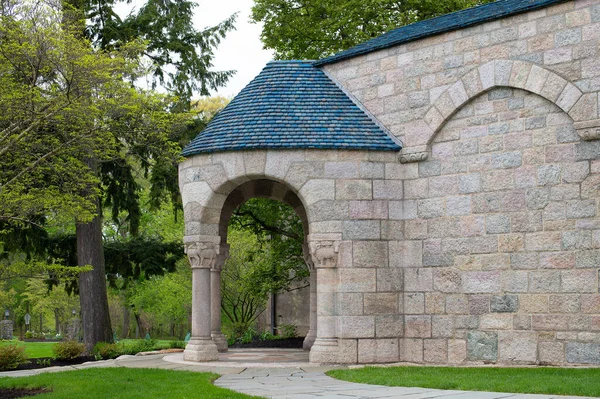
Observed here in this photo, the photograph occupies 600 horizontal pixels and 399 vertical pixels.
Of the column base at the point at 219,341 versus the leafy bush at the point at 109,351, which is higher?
the column base at the point at 219,341

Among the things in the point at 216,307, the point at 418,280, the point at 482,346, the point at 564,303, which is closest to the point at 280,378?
the point at 418,280

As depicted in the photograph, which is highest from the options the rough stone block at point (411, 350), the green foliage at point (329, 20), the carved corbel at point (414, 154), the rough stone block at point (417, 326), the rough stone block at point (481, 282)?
the green foliage at point (329, 20)

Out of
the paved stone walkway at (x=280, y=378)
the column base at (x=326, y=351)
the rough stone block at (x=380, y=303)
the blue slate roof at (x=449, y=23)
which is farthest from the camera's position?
the rough stone block at (x=380, y=303)

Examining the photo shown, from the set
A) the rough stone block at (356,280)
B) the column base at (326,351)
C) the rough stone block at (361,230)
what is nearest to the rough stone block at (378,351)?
the column base at (326,351)

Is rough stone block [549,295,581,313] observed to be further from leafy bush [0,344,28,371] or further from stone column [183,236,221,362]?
leafy bush [0,344,28,371]

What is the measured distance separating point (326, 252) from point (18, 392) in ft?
18.0

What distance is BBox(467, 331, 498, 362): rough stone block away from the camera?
1270 centimetres

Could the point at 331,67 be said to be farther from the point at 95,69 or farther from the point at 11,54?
the point at 11,54

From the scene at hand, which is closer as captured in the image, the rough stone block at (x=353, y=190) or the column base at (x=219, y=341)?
the rough stone block at (x=353, y=190)

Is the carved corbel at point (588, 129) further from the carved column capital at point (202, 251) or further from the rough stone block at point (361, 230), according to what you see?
the carved column capital at point (202, 251)

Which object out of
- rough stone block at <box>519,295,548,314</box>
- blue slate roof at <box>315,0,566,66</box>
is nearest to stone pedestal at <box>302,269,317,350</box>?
blue slate roof at <box>315,0,566,66</box>

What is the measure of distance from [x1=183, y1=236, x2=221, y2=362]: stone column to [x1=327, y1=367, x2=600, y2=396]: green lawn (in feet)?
10.3

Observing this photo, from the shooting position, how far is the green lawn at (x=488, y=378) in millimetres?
9336

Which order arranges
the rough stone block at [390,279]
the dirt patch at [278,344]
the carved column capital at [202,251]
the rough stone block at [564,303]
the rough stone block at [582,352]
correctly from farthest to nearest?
the dirt patch at [278,344], the carved column capital at [202,251], the rough stone block at [390,279], the rough stone block at [564,303], the rough stone block at [582,352]
